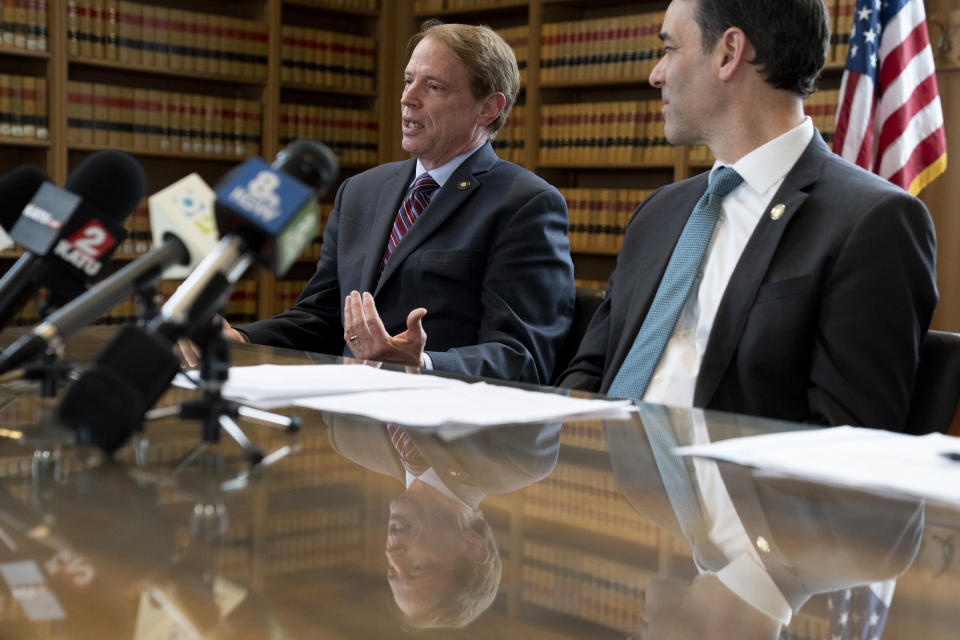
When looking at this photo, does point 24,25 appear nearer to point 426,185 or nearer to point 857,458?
point 426,185

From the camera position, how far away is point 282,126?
5.41 metres

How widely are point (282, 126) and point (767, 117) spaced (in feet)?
12.9

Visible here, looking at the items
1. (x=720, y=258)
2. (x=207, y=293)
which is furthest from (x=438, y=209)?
(x=207, y=293)

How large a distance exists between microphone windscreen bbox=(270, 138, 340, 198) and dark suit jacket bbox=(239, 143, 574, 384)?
117 centimetres

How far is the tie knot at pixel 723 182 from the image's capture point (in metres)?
1.75

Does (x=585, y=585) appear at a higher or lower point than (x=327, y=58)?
lower

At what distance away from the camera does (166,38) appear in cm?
497

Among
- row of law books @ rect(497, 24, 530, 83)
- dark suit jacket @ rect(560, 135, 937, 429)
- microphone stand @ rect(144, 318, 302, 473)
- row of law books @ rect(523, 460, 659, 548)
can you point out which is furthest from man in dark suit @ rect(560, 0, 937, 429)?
row of law books @ rect(497, 24, 530, 83)

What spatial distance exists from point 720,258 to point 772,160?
0.61ft

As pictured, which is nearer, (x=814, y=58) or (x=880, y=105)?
(x=814, y=58)

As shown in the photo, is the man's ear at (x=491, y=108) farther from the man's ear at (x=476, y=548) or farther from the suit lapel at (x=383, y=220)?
the man's ear at (x=476, y=548)

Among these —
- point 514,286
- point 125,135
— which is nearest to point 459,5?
point 125,135

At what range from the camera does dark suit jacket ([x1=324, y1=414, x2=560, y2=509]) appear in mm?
855

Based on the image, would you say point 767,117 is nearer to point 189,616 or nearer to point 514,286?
point 514,286
